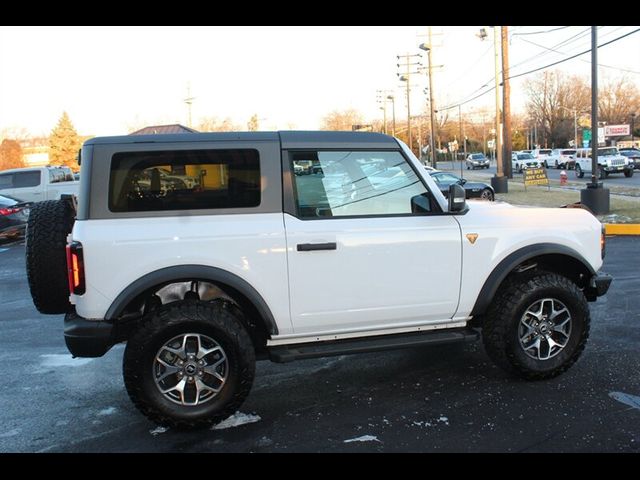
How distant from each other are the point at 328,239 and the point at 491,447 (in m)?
1.62

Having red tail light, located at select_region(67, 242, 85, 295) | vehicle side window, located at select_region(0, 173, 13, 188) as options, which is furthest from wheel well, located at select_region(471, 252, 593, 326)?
vehicle side window, located at select_region(0, 173, 13, 188)

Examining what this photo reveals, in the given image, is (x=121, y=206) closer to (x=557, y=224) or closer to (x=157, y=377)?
(x=157, y=377)

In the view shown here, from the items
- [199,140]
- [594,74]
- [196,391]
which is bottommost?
[196,391]

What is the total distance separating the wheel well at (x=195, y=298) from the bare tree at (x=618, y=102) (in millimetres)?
98435

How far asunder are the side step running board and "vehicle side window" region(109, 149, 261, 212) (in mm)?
1037

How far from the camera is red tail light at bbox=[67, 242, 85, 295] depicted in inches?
138

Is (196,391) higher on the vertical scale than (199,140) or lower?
lower

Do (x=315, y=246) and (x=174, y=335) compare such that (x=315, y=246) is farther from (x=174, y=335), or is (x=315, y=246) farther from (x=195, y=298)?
(x=174, y=335)

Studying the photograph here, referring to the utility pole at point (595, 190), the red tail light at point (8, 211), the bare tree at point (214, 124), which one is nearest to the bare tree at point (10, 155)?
the bare tree at point (214, 124)

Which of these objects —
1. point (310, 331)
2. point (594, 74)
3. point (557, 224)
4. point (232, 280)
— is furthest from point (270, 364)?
point (594, 74)
